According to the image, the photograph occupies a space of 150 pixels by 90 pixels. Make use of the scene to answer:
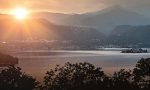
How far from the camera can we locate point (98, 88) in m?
34.4

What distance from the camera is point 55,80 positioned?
3562 centimetres

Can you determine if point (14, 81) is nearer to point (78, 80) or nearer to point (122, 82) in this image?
point (78, 80)

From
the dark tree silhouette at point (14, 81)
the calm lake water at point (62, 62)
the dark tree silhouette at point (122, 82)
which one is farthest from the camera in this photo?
the calm lake water at point (62, 62)

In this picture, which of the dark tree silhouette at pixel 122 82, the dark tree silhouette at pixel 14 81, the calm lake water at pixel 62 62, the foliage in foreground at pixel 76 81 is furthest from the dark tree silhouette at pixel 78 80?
the calm lake water at pixel 62 62

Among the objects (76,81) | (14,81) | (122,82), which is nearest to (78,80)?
(76,81)

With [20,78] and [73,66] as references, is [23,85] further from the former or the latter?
[73,66]

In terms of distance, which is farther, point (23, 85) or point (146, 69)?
point (146, 69)

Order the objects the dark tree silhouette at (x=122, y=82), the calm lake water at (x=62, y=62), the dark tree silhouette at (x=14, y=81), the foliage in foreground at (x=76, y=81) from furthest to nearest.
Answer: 1. the calm lake water at (x=62, y=62)
2. the dark tree silhouette at (x=122, y=82)
3. the foliage in foreground at (x=76, y=81)
4. the dark tree silhouette at (x=14, y=81)

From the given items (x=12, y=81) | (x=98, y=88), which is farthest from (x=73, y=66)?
(x=12, y=81)

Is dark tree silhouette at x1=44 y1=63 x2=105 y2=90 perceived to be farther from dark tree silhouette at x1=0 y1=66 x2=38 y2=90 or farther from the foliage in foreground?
dark tree silhouette at x1=0 y1=66 x2=38 y2=90

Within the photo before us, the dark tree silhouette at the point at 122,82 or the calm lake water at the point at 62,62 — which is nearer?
the dark tree silhouette at the point at 122,82

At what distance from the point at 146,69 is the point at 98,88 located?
6.27 metres

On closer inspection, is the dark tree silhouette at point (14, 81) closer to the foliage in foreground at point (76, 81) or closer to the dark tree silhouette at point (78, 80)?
the foliage in foreground at point (76, 81)

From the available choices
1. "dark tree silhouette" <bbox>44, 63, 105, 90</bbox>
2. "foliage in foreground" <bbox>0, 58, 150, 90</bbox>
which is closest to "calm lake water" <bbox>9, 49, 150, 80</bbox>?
"dark tree silhouette" <bbox>44, 63, 105, 90</bbox>
